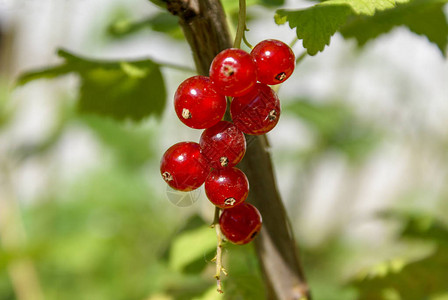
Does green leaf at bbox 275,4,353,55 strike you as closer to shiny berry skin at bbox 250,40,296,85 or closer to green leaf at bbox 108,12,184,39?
shiny berry skin at bbox 250,40,296,85

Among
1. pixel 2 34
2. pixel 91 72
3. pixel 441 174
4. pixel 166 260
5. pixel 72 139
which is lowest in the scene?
pixel 441 174

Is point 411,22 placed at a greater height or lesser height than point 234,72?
lesser

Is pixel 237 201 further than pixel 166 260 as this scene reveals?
No

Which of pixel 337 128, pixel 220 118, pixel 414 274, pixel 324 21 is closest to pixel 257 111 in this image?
pixel 220 118

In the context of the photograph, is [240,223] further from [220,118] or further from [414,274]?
[414,274]

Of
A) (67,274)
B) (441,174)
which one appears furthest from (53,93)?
(441,174)

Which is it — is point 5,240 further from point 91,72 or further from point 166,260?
point 91,72
